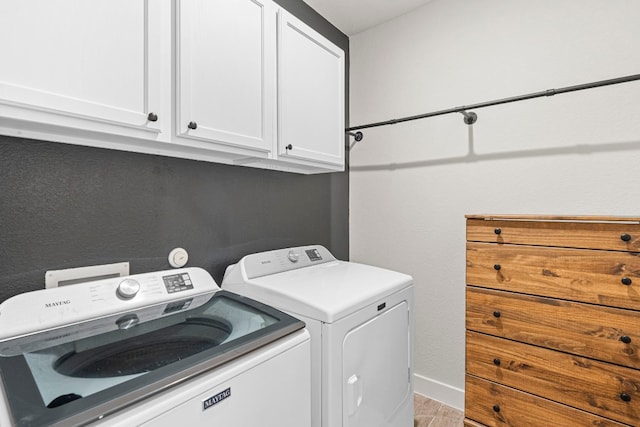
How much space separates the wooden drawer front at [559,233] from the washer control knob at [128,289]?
160 centimetres

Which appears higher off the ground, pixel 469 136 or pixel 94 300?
pixel 469 136

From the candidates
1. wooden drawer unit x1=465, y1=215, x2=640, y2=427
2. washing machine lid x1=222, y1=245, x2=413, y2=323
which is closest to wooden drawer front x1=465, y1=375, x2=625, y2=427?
wooden drawer unit x1=465, y1=215, x2=640, y2=427

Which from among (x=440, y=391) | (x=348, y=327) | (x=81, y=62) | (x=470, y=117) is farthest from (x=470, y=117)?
(x=81, y=62)

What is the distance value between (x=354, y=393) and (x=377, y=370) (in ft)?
0.62

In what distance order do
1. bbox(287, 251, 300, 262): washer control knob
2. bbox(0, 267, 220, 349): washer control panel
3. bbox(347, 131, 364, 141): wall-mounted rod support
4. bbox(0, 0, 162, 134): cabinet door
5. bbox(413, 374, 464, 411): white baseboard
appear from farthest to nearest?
bbox(347, 131, 364, 141): wall-mounted rod support
bbox(413, 374, 464, 411): white baseboard
bbox(287, 251, 300, 262): washer control knob
bbox(0, 267, 220, 349): washer control panel
bbox(0, 0, 162, 134): cabinet door

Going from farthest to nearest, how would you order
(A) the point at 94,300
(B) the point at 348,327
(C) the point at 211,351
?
(B) the point at 348,327, (A) the point at 94,300, (C) the point at 211,351

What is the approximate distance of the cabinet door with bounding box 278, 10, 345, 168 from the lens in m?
1.61

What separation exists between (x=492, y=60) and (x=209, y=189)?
6.15 ft

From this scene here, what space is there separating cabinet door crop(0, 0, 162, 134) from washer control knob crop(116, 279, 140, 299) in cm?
58

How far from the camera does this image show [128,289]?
1217 millimetres

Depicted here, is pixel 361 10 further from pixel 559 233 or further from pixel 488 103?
pixel 559 233

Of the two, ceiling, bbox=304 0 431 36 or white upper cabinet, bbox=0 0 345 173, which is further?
ceiling, bbox=304 0 431 36

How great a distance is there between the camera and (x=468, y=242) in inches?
67.6

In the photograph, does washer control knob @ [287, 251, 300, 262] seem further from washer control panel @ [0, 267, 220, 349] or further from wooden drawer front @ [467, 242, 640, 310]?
wooden drawer front @ [467, 242, 640, 310]
